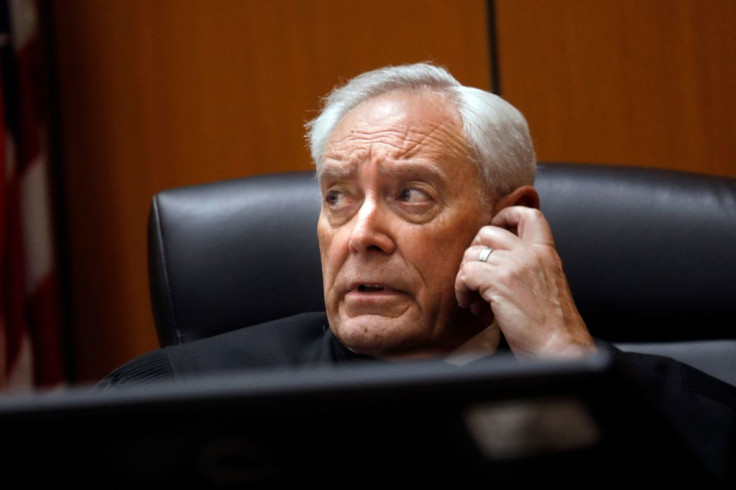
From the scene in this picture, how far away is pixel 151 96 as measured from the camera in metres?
2.57

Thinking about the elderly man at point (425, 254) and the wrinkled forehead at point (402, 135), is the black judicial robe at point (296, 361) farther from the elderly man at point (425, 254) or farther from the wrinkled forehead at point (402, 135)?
the wrinkled forehead at point (402, 135)

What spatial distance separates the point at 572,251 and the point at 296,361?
0.51 m

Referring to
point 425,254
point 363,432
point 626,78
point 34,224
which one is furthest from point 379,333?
point 34,224

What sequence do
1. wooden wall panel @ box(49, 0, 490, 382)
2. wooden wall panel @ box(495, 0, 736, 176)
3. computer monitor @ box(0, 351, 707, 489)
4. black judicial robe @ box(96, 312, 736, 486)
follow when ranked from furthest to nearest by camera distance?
wooden wall panel @ box(49, 0, 490, 382) → wooden wall panel @ box(495, 0, 736, 176) → black judicial robe @ box(96, 312, 736, 486) → computer monitor @ box(0, 351, 707, 489)

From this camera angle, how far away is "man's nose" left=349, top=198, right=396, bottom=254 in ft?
4.61

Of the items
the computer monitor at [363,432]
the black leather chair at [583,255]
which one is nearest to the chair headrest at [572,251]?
the black leather chair at [583,255]

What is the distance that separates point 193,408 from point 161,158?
2230mm

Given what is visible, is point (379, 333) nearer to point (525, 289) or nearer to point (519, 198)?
point (525, 289)

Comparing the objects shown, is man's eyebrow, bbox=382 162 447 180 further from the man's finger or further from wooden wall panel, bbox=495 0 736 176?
wooden wall panel, bbox=495 0 736 176

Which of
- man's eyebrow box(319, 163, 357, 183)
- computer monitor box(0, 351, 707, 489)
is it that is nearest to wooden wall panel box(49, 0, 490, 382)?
man's eyebrow box(319, 163, 357, 183)

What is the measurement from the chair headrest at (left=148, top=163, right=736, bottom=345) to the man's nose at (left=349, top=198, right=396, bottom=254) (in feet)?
0.62

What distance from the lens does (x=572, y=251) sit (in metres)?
1.57

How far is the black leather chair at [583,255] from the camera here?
5.05ft

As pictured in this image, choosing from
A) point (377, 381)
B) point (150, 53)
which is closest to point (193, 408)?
point (377, 381)
